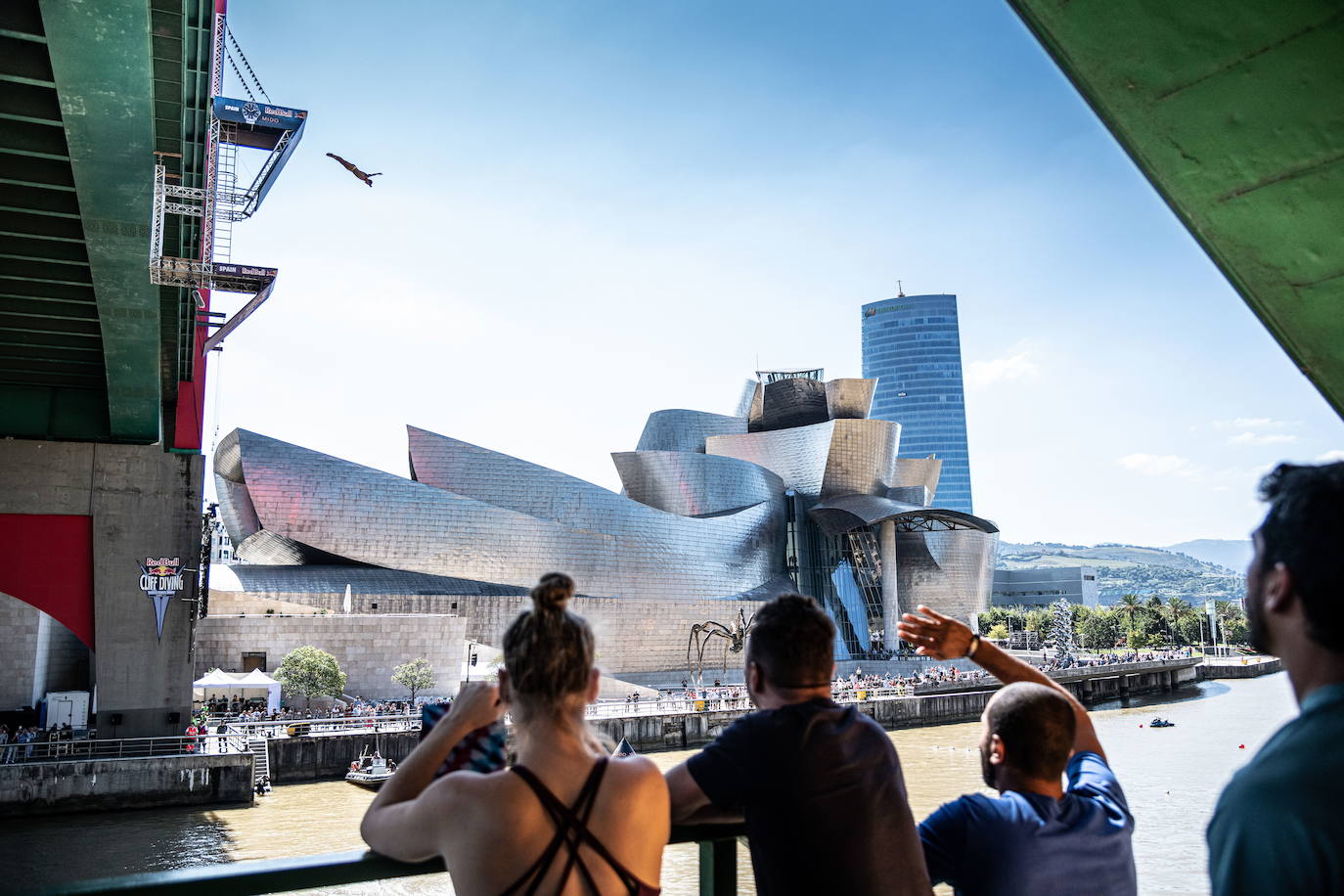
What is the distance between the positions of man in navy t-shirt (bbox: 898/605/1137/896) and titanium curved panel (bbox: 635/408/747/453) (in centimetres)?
5850

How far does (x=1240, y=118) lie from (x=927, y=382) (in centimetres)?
14537

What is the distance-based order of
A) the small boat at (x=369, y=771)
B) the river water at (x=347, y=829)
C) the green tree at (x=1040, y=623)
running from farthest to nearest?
the green tree at (x=1040, y=623) → the small boat at (x=369, y=771) → the river water at (x=347, y=829)

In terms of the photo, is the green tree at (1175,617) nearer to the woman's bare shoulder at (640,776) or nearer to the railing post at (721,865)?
the railing post at (721,865)

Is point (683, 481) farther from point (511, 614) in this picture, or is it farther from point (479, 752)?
point (479, 752)

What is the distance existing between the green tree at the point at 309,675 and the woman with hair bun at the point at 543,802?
2775 centimetres

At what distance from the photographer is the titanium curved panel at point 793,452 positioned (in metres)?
53.5

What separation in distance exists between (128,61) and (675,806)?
6.93 meters

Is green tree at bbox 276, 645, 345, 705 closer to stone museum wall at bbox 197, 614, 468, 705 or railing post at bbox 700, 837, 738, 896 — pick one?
stone museum wall at bbox 197, 614, 468, 705

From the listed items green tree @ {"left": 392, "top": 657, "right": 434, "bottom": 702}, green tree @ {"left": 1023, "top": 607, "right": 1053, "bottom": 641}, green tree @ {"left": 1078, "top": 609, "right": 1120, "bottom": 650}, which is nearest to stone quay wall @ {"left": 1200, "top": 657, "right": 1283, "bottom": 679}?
green tree @ {"left": 1078, "top": 609, "right": 1120, "bottom": 650}

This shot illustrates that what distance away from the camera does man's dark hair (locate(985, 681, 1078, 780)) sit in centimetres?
202

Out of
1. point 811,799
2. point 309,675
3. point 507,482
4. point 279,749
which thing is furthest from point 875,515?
point 811,799

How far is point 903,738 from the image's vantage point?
29656 millimetres

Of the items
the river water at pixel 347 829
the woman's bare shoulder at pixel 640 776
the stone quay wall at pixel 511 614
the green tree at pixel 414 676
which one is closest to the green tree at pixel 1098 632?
the stone quay wall at pixel 511 614

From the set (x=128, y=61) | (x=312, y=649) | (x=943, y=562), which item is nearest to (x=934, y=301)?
(x=943, y=562)
